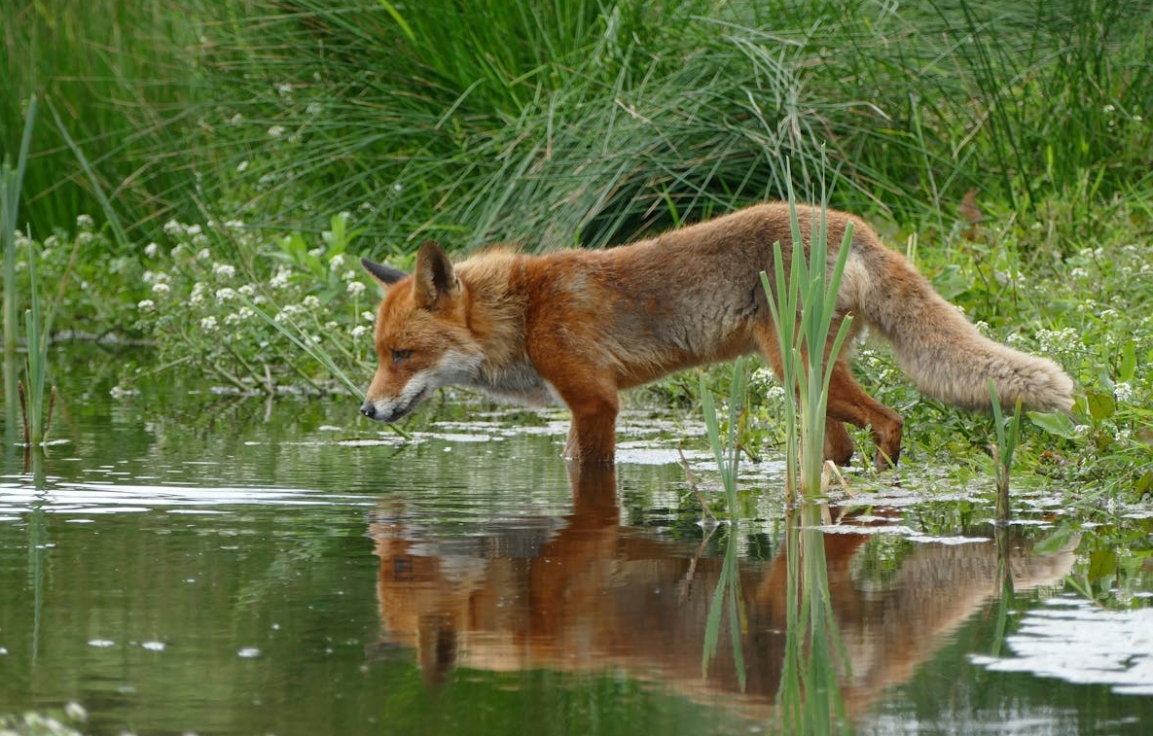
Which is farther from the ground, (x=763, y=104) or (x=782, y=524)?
(x=763, y=104)

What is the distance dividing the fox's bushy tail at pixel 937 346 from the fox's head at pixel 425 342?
1794 millimetres

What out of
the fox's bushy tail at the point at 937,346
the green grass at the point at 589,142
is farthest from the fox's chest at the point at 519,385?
the fox's bushy tail at the point at 937,346

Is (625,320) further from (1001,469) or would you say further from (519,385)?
(1001,469)

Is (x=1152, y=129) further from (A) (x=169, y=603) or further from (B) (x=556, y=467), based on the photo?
(A) (x=169, y=603)

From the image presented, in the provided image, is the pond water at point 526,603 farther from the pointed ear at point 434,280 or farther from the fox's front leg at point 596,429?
the pointed ear at point 434,280

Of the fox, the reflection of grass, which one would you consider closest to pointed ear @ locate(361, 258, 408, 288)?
the fox

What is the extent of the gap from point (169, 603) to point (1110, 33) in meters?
9.03

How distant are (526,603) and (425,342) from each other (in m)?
3.44

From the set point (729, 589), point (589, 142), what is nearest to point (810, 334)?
point (729, 589)

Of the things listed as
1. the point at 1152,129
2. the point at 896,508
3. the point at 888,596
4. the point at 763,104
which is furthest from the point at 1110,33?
the point at 888,596

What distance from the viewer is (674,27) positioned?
1238 centimetres

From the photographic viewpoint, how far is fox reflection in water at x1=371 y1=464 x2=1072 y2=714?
3.91 meters

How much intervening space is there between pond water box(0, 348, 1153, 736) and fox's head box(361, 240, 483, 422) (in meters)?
0.55

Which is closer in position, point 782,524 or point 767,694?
point 767,694
